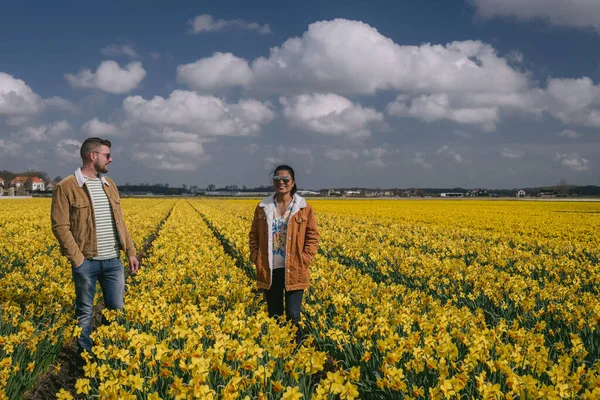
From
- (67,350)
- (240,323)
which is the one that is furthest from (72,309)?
(240,323)

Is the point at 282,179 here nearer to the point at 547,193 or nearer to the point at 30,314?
the point at 30,314

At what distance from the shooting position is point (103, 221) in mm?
4793

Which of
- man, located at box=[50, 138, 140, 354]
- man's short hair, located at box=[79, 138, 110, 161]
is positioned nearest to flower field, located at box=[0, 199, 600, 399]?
man, located at box=[50, 138, 140, 354]

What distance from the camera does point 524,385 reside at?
2.85m

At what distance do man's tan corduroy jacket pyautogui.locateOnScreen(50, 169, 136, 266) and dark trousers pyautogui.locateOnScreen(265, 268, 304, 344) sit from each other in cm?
189

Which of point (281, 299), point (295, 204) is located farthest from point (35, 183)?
point (295, 204)

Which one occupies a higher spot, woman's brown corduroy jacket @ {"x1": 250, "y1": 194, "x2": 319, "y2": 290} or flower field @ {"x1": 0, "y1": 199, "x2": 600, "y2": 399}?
woman's brown corduroy jacket @ {"x1": 250, "y1": 194, "x2": 319, "y2": 290}

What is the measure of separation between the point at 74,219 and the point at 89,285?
2.31 ft

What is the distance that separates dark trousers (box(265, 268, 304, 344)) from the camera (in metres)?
5.05

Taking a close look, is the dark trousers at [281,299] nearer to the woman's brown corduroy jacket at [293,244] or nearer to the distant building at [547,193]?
the woman's brown corduroy jacket at [293,244]

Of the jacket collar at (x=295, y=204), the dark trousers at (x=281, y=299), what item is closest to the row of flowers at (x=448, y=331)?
the dark trousers at (x=281, y=299)

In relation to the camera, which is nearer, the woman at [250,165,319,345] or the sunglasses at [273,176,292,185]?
the sunglasses at [273,176,292,185]

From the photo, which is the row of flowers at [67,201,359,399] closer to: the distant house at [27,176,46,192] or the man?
the man

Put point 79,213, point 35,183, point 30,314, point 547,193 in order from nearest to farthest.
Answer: point 79,213
point 30,314
point 547,193
point 35,183
